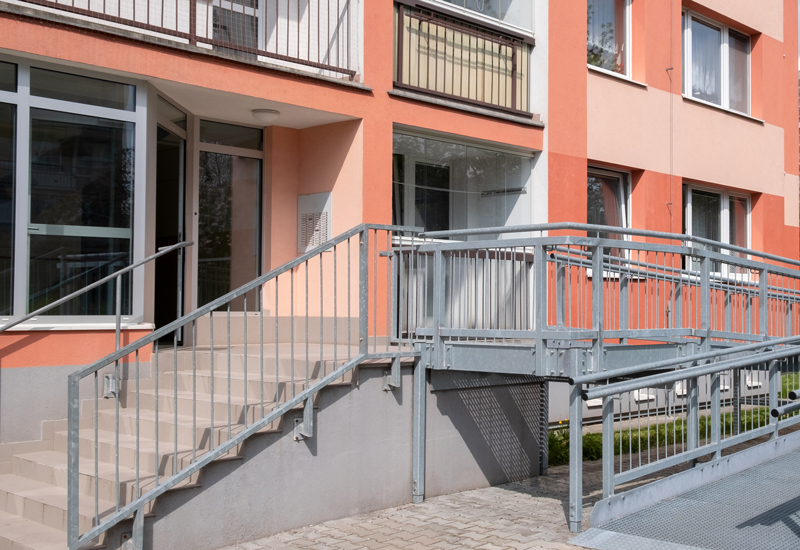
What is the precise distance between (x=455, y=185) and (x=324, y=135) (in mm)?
2072

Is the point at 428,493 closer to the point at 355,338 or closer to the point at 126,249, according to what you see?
the point at 355,338

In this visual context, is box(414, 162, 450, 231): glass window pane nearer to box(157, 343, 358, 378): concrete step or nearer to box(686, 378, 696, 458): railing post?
box(157, 343, 358, 378): concrete step

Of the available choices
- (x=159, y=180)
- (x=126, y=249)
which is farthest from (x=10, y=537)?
(x=159, y=180)

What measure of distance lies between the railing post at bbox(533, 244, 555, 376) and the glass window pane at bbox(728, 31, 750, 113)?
10363 millimetres

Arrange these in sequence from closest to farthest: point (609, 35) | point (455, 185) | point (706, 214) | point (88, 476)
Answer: point (88, 476) < point (455, 185) < point (609, 35) < point (706, 214)

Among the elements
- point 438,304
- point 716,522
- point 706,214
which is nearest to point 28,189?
point 438,304

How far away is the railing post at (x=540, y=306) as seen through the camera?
22.0 feet

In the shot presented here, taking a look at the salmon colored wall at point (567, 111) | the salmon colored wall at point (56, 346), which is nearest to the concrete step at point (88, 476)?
the salmon colored wall at point (56, 346)

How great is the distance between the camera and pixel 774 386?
8.23 meters

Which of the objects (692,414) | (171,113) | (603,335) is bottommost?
(692,414)

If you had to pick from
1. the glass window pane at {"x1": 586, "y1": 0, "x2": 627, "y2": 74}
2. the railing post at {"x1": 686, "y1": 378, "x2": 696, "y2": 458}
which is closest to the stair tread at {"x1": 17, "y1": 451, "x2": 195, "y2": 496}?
the railing post at {"x1": 686, "y1": 378, "x2": 696, "y2": 458}

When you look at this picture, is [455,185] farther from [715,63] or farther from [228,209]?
[715,63]

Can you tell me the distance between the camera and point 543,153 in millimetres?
11312

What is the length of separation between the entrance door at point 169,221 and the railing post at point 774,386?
6.23 meters
